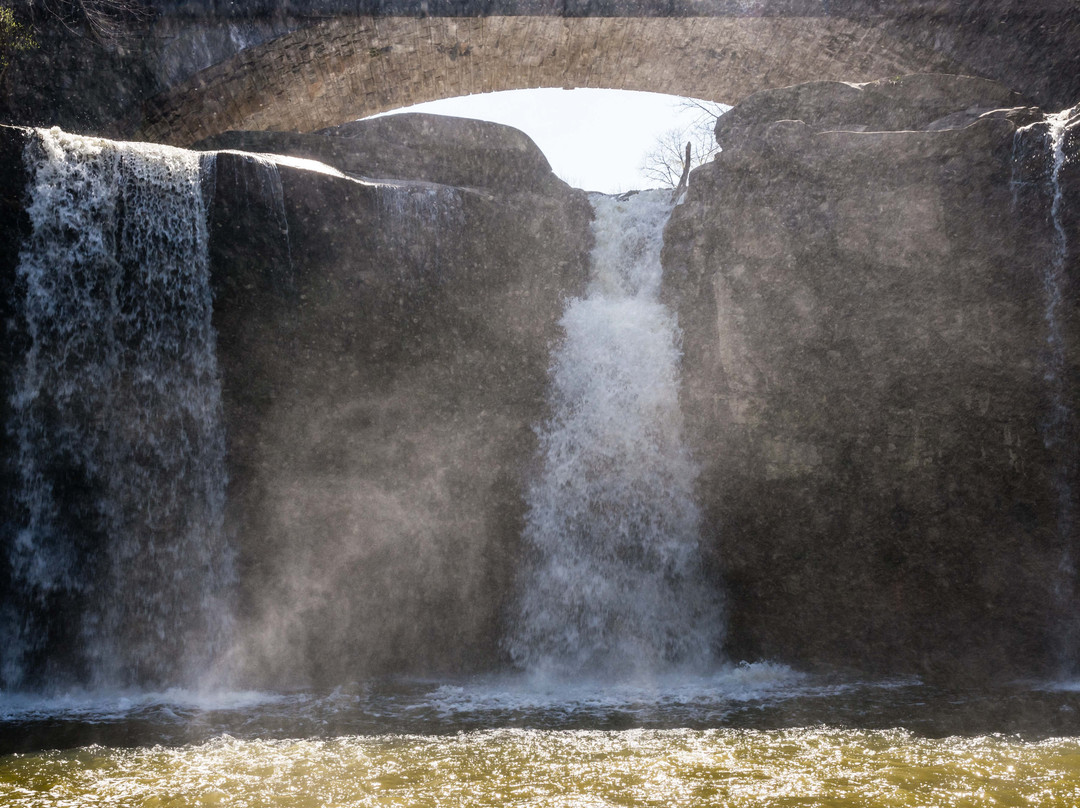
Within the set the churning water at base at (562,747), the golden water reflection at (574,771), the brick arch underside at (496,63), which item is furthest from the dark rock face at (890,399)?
the brick arch underside at (496,63)

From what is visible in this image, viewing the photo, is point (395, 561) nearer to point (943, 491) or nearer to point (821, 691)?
point (821, 691)

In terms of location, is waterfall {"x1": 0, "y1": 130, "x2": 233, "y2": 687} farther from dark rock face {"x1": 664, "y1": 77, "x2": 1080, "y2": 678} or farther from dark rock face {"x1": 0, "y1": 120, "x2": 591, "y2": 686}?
dark rock face {"x1": 664, "y1": 77, "x2": 1080, "y2": 678}

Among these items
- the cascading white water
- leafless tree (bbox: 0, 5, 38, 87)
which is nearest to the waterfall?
the cascading white water

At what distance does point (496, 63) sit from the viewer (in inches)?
500

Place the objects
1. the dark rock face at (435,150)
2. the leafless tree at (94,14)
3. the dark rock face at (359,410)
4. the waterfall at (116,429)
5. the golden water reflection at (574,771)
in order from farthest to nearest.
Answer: the leafless tree at (94,14) < the dark rock face at (435,150) < the dark rock face at (359,410) < the waterfall at (116,429) < the golden water reflection at (574,771)

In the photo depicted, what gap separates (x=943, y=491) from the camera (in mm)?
6422

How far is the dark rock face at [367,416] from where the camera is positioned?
679 centimetres

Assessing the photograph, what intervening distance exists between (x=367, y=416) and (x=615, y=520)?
276 centimetres

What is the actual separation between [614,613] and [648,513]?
102cm

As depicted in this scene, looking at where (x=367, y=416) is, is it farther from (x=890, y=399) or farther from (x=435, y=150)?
(x=890, y=399)

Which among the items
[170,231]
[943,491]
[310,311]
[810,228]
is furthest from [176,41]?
[943,491]

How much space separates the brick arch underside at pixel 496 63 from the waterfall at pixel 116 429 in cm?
564

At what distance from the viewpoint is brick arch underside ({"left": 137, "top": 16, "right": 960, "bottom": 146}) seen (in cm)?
1145

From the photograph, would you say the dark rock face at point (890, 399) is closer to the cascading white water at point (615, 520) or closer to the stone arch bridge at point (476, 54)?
the cascading white water at point (615, 520)
